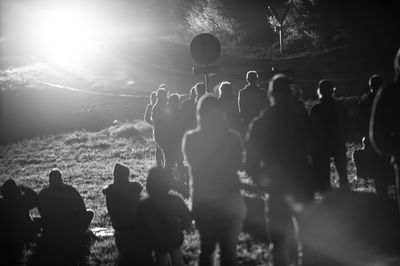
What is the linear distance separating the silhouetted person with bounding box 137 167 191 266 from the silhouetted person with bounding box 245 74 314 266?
1094 millimetres

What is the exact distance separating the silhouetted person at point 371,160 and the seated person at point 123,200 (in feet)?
14.4

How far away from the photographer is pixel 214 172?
6441mm

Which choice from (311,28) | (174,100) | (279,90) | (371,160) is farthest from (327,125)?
(311,28)

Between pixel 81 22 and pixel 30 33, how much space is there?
10.8 meters

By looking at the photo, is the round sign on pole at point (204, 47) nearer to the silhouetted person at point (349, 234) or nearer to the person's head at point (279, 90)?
the silhouetted person at point (349, 234)

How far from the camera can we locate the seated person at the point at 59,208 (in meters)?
10.0

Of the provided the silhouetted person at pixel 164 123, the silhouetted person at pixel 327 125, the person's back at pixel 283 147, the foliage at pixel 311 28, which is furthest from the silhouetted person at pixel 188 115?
the foliage at pixel 311 28

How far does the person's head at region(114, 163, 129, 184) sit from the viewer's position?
982 centimetres

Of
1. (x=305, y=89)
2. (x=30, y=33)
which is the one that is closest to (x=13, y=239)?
(x=305, y=89)

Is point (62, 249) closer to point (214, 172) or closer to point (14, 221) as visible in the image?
point (14, 221)

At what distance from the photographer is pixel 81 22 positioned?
8162cm

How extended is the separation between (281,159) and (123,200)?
14.3 feet

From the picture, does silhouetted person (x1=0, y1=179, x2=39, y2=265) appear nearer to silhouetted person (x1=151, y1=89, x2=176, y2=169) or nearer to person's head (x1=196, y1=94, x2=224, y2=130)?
silhouetted person (x1=151, y1=89, x2=176, y2=169)

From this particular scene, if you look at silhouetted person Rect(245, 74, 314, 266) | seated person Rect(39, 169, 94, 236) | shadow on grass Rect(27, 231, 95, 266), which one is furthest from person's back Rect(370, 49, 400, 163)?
seated person Rect(39, 169, 94, 236)
